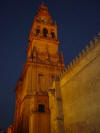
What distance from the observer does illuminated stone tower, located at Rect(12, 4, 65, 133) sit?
22125mm

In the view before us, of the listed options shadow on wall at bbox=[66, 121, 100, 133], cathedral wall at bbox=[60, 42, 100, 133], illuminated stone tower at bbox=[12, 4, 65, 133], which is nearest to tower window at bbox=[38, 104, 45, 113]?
illuminated stone tower at bbox=[12, 4, 65, 133]

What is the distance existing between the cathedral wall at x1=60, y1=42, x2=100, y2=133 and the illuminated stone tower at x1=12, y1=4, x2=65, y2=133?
16.0ft

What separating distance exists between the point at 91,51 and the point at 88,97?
464 cm

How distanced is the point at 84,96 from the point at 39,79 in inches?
681

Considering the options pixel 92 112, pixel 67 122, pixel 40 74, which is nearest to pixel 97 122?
pixel 92 112

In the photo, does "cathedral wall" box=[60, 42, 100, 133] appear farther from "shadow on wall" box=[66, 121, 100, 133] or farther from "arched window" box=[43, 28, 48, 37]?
"arched window" box=[43, 28, 48, 37]

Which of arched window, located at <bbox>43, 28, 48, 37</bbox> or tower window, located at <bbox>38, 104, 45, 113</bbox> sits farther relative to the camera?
arched window, located at <bbox>43, 28, 48, 37</bbox>

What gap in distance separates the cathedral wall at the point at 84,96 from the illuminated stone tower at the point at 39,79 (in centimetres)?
488

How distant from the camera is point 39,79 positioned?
30.6 m

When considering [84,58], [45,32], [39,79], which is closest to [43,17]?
[45,32]

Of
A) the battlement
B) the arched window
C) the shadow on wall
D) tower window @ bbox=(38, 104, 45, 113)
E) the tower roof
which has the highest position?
the tower roof

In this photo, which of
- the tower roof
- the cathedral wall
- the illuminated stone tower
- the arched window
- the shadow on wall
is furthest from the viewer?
the tower roof

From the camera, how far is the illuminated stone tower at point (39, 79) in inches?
871

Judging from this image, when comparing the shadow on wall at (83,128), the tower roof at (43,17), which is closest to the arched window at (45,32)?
the tower roof at (43,17)
